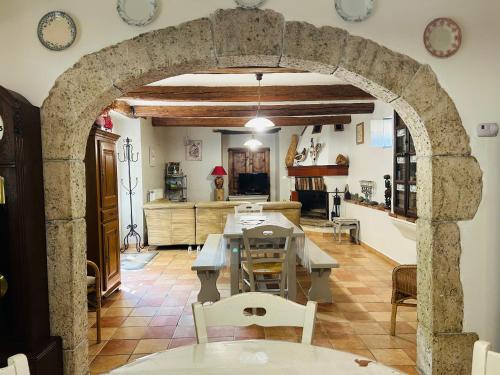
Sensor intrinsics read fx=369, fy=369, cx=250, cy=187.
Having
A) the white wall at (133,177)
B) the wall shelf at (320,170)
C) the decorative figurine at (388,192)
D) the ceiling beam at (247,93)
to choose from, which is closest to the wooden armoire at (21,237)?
the ceiling beam at (247,93)

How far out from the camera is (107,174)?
4.08m

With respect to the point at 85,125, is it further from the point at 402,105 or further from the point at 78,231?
the point at 402,105

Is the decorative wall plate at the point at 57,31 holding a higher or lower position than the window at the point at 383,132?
higher

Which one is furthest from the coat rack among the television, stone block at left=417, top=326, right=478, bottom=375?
stone block at left=417, top=326, right=478, bottom=375

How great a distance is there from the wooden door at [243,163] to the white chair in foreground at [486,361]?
32.5ft

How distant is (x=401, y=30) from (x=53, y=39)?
2124 millimetres

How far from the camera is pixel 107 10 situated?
2234 millimetres

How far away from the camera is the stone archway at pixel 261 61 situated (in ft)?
7.25

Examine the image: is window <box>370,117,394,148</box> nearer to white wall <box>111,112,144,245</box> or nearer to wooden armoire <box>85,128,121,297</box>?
wooden armoire <box>85,128,121,297</box>

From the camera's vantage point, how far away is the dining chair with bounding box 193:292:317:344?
149 centimetres

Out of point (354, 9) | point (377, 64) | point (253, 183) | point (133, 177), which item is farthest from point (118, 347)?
point (253, 183)

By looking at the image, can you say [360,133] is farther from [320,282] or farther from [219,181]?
[219,181]

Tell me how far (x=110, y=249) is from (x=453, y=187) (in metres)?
3.45

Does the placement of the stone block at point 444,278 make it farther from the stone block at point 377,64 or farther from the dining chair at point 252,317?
the dining chair at point 252,317
